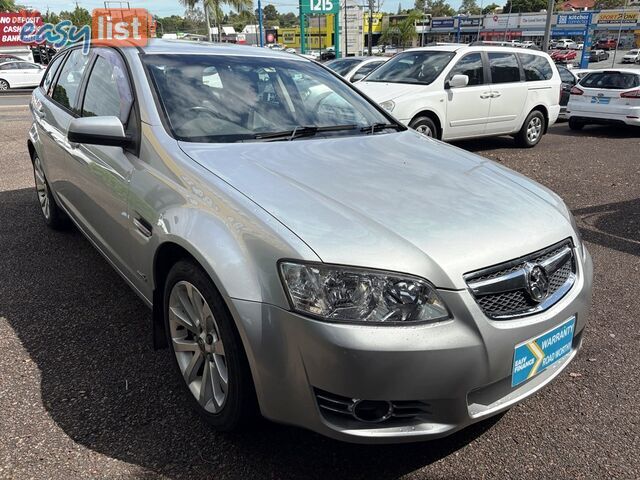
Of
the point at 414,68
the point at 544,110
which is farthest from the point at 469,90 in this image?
the point at 544,110

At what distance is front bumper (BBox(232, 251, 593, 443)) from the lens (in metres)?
1.86

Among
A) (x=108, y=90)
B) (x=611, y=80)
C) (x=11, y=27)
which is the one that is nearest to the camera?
(x=108, y=90)

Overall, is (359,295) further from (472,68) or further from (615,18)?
(615,18)

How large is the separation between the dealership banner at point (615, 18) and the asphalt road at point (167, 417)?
6468 centimetres

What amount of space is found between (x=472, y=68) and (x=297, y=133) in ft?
23.6

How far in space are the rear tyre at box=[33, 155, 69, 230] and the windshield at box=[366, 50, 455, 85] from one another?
5.91m

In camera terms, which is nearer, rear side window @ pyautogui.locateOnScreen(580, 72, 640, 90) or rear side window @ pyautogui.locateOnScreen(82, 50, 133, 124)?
rear side window @ pyautogui.locateOnScreen(82, 50, 133, 124)

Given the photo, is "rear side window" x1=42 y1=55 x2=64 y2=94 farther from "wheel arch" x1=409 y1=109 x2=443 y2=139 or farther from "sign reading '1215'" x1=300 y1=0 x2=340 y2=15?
"sign reading '1215'" x1=300 y1=0 x2=340 y2=15

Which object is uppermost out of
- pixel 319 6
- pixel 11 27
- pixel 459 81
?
pixel 319 6

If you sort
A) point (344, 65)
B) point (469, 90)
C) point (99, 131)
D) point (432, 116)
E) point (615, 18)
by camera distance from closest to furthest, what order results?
point (99, 131) → point (432, 116) → point (469, 90) → point (344, 65) → point (615, 18)

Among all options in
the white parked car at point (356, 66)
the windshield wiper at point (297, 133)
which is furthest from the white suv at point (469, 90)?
the windshield wiper at point (297, 133)

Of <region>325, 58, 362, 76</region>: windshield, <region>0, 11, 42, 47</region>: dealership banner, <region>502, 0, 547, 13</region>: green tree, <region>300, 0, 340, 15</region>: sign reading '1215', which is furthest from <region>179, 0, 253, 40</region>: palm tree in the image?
<region>502, 0, 547, 13</region>: green tree

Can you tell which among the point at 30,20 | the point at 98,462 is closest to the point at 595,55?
the point at 30,20

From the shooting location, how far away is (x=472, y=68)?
30.7ft
